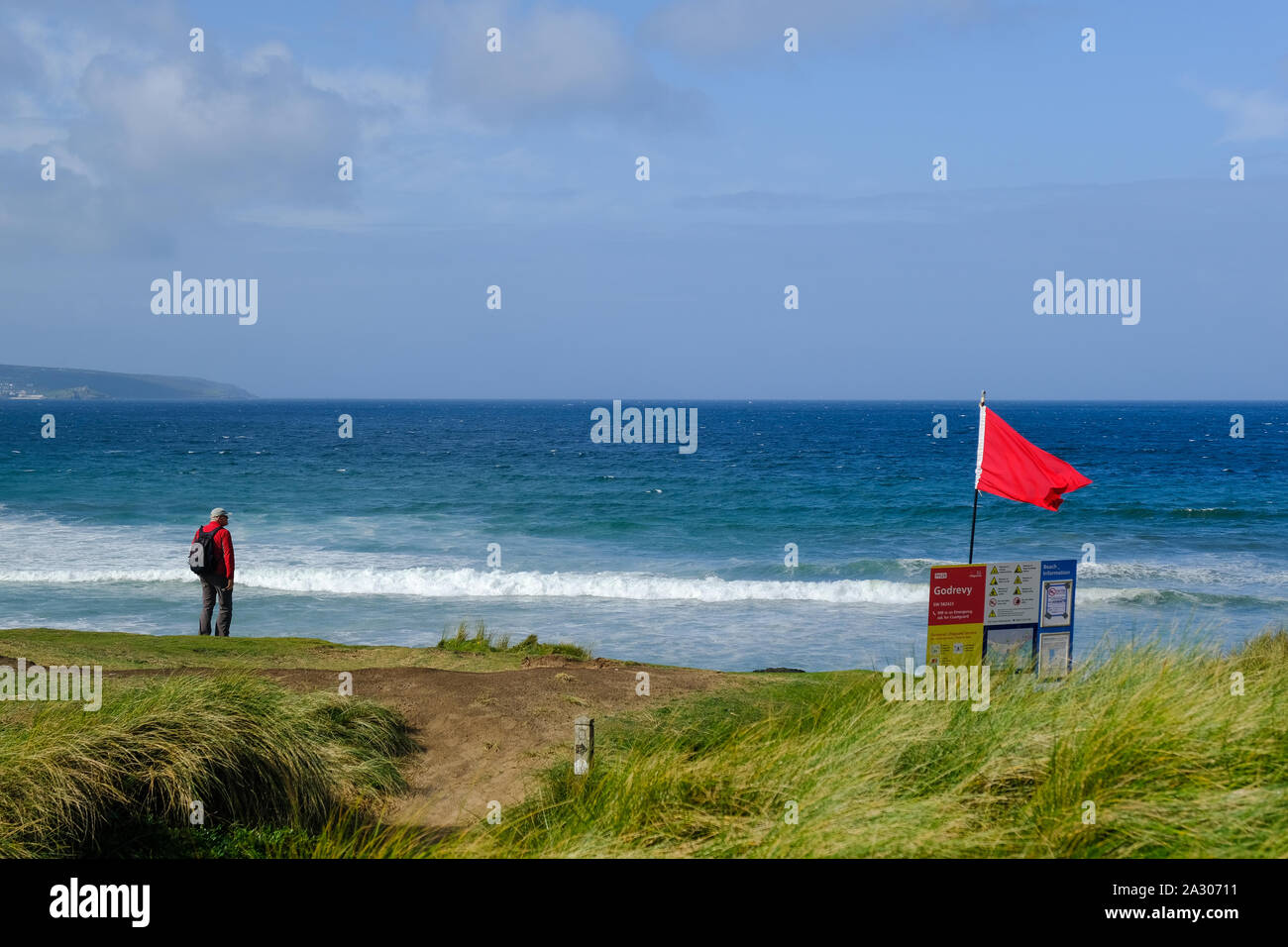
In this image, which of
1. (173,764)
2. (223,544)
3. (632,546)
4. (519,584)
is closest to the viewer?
(173,764)

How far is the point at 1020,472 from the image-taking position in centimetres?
962

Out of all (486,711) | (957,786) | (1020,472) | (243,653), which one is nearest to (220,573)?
(243,653)

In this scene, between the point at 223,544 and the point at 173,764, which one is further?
the point at 223,544

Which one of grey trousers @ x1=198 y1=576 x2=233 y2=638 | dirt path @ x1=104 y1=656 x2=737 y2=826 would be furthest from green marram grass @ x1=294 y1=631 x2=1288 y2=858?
grey trousers @ x1=198 y1=576 x2=233 y2=638

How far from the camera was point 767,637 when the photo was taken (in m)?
17.8

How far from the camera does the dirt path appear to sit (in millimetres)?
7191

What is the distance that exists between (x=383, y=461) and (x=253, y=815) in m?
50.3

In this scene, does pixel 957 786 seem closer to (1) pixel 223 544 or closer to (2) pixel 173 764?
(2) pixel 173 764

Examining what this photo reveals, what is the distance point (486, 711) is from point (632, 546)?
19.4 m

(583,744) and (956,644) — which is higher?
(956,644)

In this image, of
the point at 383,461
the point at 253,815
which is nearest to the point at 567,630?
the point at 253,815

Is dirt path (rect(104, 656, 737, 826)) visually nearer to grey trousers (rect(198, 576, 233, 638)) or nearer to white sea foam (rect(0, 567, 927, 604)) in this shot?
grey trousers (rect(198, 576, 233, 638))

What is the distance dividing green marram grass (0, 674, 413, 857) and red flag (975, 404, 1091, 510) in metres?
6.21
